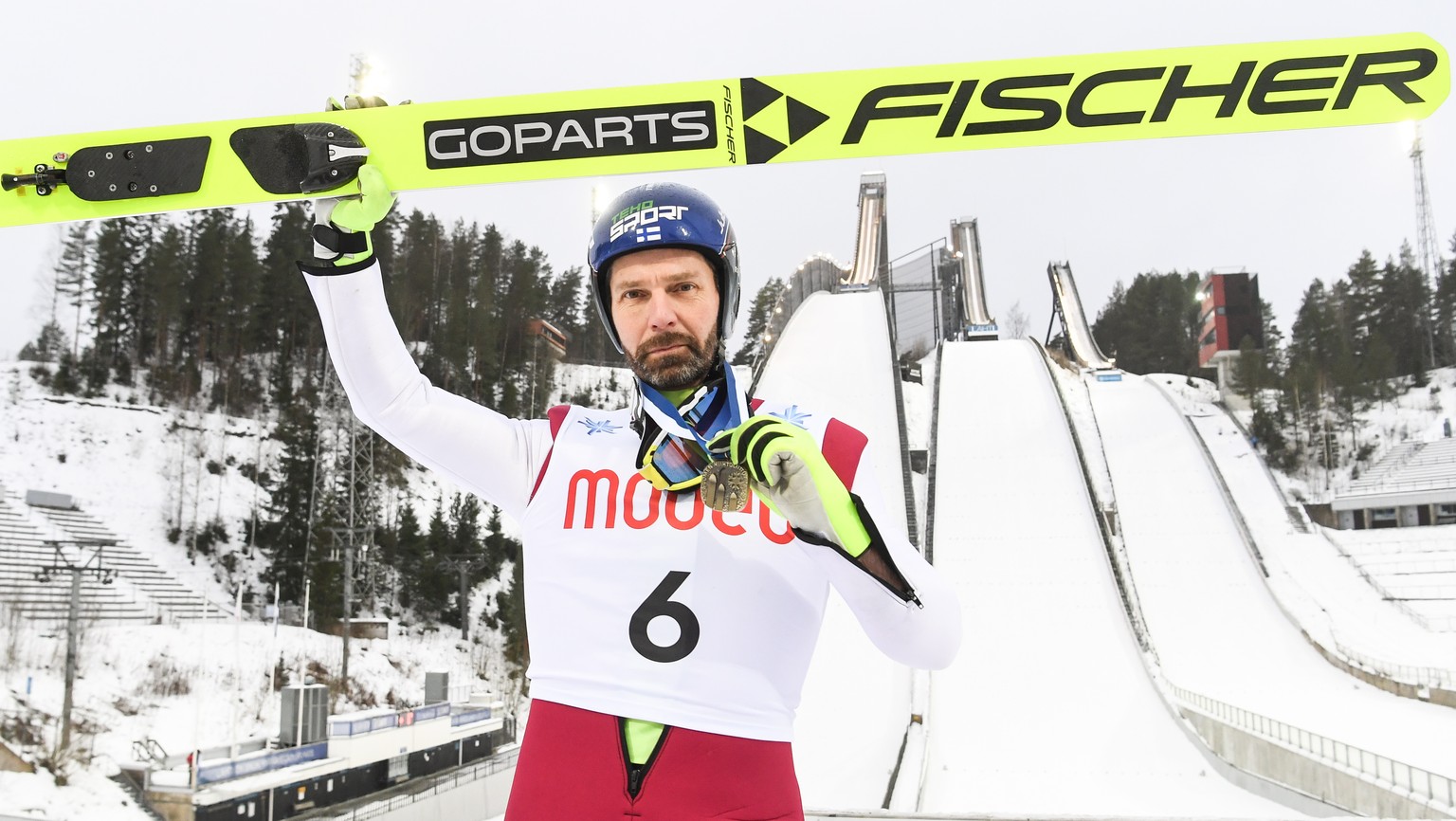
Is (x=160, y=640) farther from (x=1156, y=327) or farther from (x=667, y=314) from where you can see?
(x=1156, y=327)

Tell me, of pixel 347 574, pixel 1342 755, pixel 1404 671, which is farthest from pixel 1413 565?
pixel 347 574

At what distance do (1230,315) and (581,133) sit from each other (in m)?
50.6

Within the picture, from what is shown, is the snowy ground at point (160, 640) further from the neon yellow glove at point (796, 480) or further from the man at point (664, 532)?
the neon yellow glove at point (796, 480)

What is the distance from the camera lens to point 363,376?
1794 mm

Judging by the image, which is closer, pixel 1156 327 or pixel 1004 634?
pixel 1004 634

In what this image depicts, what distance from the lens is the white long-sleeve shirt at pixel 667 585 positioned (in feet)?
4.94

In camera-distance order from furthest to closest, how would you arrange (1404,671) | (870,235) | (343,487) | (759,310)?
(759,310) → (870,235) → (343,487) → (1404,671)

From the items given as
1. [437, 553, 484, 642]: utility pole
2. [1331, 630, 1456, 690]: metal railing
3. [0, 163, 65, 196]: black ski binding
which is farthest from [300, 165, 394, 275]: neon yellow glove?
[437, 553, 484, 642]: utility pole

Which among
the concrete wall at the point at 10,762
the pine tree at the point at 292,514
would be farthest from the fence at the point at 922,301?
the concrete wall at the point at 10,762

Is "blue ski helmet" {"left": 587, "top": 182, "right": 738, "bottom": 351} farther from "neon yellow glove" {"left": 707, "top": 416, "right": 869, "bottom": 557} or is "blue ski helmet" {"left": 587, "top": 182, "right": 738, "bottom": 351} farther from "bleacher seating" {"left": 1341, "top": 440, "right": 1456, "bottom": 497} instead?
"bleacher seating" {"left": 1341, "top": 440, "right": 1456, "bottom": 497}

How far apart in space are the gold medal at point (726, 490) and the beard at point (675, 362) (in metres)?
0.43

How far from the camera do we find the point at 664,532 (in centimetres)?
160

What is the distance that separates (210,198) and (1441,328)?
203 feet

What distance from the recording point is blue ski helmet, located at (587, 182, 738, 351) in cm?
174
